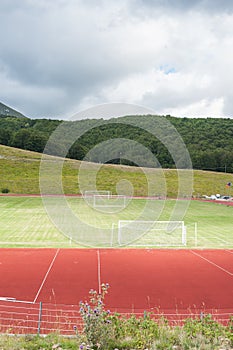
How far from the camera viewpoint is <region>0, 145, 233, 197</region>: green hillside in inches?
2414

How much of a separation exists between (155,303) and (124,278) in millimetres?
2733

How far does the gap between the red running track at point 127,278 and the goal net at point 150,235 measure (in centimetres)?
180

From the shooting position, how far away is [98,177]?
68.9m

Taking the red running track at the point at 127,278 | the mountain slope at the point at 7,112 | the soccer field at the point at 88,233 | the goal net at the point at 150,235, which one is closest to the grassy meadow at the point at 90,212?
the soccer field at the point at 88,233

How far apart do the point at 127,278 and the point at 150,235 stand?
9.45 m

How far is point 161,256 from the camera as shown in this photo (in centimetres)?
1596

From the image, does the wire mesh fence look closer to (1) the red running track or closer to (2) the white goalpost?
(1) the red running track

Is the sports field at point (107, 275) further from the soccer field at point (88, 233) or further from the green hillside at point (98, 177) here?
the green hillside at point (98, 177)

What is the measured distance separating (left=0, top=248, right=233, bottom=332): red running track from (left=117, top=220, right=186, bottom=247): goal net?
1.80 metres

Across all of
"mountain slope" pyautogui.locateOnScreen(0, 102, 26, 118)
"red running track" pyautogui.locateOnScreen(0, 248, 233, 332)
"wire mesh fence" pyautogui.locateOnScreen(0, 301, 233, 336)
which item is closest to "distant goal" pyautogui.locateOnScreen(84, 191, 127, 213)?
"red running track" pyautogui.locateOnScreen(0, 248, 233, 332)

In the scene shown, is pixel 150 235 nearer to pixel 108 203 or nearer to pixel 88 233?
pixel 88 233

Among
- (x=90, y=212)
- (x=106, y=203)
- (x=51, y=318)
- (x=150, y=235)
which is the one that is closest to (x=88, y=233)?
(x=150, y=235)

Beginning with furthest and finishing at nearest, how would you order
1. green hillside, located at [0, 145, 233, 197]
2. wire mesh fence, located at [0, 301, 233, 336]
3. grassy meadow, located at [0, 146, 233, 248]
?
green hillside, located at [0, 145, 233, 197] < grassy meadow, located at [0, 146, 233, 248] < wire mesh fence, located at [0, 301, 233, 336]

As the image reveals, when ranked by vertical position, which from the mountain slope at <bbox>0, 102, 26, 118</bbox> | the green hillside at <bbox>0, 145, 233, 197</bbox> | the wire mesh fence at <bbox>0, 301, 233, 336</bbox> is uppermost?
the mountain slope at <bbox>0, 102, 26, 118</bbox>
